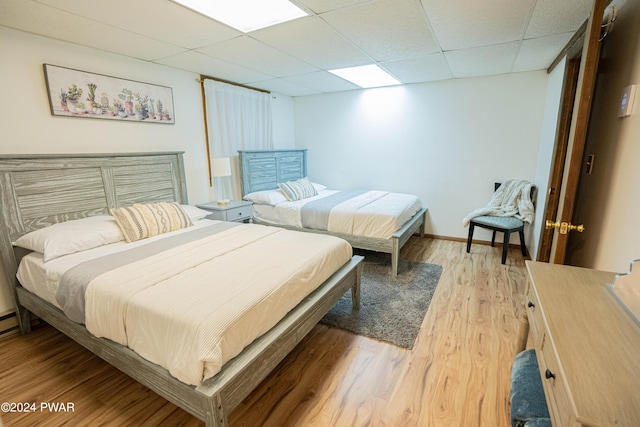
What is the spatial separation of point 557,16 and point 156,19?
9.40 ft

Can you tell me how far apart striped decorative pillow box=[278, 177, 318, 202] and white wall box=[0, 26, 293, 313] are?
3.65 feet

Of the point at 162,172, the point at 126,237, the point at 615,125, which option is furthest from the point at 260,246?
the point at 615,125

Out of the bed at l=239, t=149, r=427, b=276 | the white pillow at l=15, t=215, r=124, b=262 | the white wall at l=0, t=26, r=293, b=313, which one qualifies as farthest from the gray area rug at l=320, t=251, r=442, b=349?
the white wall at l=0, t=26, r=293, b=313

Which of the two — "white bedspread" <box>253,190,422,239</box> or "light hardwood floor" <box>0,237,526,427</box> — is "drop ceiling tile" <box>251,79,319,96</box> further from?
"light hardwood floor" <box>0,237,526,427</box>

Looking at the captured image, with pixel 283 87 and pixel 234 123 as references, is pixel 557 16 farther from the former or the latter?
pixel 234 123

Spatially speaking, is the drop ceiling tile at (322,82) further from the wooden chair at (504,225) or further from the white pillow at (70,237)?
the white pillow at (70,237)

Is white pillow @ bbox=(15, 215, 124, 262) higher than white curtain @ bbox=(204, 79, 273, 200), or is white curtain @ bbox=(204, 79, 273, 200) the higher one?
white curtain @ bbox=(204, 79, 273, 200)

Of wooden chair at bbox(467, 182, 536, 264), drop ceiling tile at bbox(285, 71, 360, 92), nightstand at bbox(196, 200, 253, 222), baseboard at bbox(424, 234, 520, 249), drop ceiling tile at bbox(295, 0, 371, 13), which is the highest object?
drop ceiling tile at bbox(285, 71, 360, 92)

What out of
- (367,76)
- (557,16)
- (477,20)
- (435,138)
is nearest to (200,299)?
(477,20)

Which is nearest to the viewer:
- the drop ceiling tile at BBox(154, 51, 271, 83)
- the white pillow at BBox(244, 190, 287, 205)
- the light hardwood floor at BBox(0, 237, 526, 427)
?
the light hardwood floor at BBox(0, 237, 526, 427)

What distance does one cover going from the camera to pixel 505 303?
8.77ft

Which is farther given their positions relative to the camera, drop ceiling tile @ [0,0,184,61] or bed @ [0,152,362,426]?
drop ceiling tile @ [0,0,184,61]

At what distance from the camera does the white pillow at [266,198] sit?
397 centimetres

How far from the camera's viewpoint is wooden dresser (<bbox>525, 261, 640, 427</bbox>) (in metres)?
0.69
